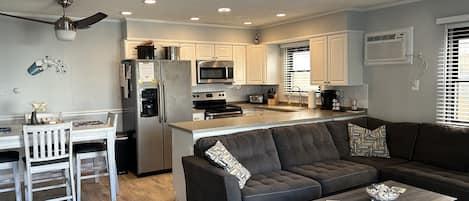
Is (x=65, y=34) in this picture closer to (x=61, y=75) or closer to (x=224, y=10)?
(x=61, y=75)

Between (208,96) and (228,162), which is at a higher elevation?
(208,96)

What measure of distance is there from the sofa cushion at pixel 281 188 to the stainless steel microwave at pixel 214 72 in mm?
3106

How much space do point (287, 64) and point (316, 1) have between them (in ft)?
7.21

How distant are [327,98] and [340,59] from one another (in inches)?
28.6

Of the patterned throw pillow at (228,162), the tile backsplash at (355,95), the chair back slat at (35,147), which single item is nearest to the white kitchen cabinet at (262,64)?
the tile backsplash at (355,95)

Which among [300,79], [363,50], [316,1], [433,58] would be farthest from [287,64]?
[433,58]

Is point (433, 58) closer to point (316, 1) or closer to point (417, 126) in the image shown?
point (417, 126)

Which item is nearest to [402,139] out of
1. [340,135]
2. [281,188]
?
[340,135]

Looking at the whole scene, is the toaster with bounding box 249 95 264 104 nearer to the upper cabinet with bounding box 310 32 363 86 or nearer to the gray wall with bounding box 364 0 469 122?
the upper cabinet with bounding box 310 32 363 86

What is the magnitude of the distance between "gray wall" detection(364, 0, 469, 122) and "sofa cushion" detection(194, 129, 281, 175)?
1966 millimetres

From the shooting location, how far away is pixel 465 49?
13.6 feet

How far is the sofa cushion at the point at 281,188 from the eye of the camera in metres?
3.14

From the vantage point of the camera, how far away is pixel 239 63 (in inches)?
269

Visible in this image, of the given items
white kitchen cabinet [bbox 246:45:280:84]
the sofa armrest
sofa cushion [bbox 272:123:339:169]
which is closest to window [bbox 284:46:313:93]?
white kitchen cabinet [bbox 246:45:280:84]
